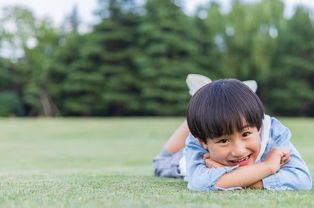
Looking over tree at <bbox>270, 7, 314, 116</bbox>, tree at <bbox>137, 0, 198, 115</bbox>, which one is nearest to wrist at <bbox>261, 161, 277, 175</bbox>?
tree at <bbox>137, 0, 198, 115</bbox>

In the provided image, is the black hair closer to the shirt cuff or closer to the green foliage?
the shirt cuff

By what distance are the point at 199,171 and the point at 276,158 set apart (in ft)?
1.28

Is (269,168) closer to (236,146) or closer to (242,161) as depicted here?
(242,161)

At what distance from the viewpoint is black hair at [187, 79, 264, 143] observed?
7.52ft

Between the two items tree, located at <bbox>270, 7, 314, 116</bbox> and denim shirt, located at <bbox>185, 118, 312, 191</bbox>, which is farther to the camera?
tree, located at <bbox>270, 7, 314, 116</bbox>

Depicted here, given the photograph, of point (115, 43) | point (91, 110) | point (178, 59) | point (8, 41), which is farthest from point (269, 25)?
point (8, 41)

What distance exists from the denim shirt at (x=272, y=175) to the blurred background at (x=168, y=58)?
1090 inches

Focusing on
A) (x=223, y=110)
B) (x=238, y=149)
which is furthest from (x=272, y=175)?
(x=223, y=110)

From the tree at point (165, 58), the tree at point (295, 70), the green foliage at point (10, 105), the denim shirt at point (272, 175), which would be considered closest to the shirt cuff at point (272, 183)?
the denim shirt at point (272, 175)

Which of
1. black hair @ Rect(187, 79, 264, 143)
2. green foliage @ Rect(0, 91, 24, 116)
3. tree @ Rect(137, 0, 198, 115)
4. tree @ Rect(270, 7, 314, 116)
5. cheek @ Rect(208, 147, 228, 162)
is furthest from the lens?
green foliage @ Rect(0, 91, 24, 116)

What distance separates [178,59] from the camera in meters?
31.6

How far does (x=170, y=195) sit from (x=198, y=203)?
11.5 inches

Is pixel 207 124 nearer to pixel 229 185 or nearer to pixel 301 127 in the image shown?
pixel 229 185

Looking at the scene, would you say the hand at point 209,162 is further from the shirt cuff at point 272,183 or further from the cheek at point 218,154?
the shirt cuff at point 272,183
